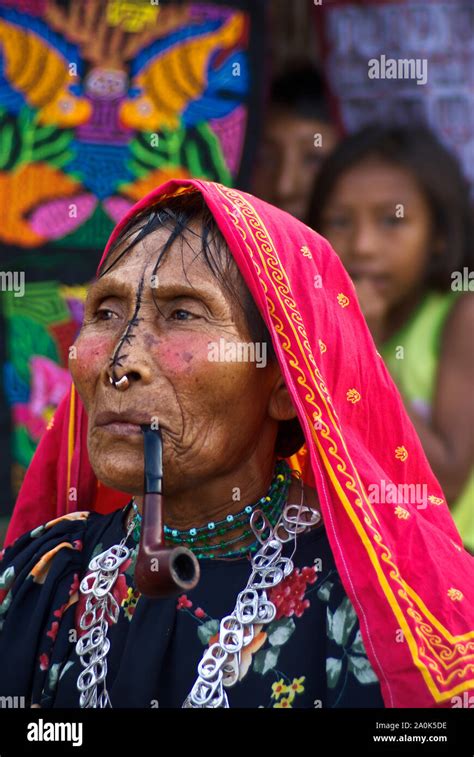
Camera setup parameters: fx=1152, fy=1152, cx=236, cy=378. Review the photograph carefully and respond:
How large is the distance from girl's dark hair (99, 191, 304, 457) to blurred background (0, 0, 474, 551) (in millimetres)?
2305

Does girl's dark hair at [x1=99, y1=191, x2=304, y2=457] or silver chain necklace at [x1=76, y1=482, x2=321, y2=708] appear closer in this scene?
silver chain necklace at [x1=76, y1=482, x2=321, y2=708]

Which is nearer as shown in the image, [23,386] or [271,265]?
[271,265]

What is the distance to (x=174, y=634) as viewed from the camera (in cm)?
215

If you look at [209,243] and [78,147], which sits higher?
[78,147]

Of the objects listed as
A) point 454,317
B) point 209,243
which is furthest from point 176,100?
point 209,243

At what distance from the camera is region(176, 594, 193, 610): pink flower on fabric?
85.4 inches

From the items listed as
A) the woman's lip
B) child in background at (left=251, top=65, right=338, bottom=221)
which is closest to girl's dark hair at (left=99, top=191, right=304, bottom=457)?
the woman's lip

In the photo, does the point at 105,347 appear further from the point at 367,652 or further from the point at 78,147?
the point at 78,147

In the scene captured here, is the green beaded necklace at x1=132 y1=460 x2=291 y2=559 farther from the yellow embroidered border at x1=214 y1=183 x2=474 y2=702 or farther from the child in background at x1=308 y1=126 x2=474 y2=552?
the child in background at x1=308 y1=126 x2=474 y2=552

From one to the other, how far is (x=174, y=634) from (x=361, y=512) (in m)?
0.44

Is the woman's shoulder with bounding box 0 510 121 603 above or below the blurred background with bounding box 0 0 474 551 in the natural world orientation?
below

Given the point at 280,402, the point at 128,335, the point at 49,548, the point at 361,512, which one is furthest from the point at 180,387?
the point at 49,548

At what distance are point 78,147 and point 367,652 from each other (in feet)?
10.1

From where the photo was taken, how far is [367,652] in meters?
1.96
